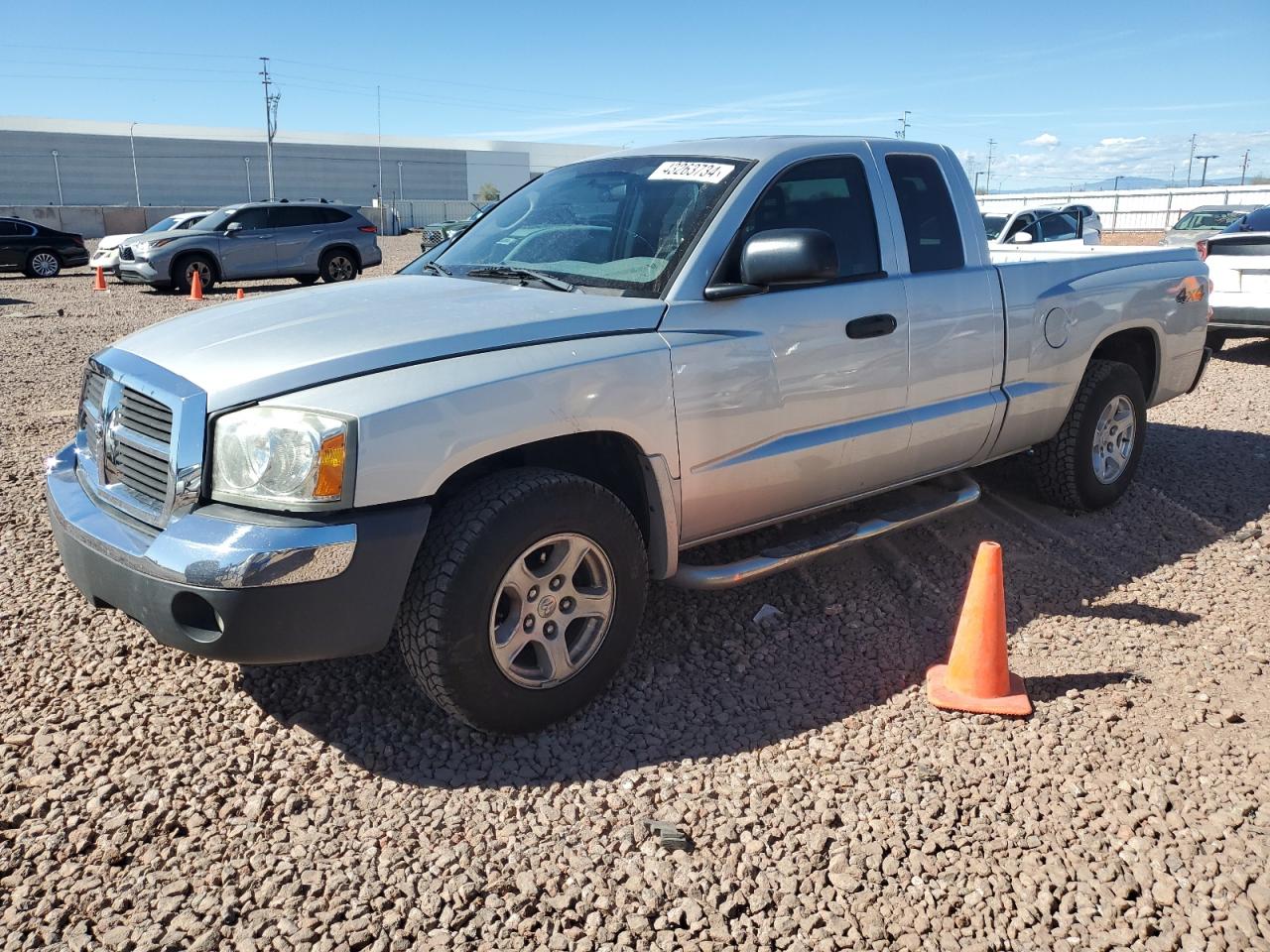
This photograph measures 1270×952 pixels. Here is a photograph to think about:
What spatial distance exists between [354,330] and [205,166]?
2868 inches

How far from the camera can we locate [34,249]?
74.3 feet

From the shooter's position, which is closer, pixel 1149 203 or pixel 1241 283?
pixel 1241 283

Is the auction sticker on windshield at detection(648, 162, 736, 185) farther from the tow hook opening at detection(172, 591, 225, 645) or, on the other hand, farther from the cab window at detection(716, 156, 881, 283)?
the tow hook opening at detection(172, 591, 225, 645)

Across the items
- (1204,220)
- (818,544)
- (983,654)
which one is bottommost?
(983,654)

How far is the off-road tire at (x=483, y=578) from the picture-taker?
2973 mm

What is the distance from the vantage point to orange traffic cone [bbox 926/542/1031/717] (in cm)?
358

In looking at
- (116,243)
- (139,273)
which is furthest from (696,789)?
(116,243)

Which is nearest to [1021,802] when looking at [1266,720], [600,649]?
[1266,720]

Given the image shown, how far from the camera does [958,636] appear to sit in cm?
366

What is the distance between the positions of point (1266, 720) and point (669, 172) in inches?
116

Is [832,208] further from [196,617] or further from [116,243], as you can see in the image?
[116,243]

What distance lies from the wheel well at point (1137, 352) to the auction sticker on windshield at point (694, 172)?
286 cm

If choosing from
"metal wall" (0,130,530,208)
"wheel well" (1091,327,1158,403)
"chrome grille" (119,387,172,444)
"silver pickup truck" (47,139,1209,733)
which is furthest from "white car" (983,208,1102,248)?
"metal wall" (0,130,530,208)

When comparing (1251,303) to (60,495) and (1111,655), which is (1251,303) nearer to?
(1111,655)
